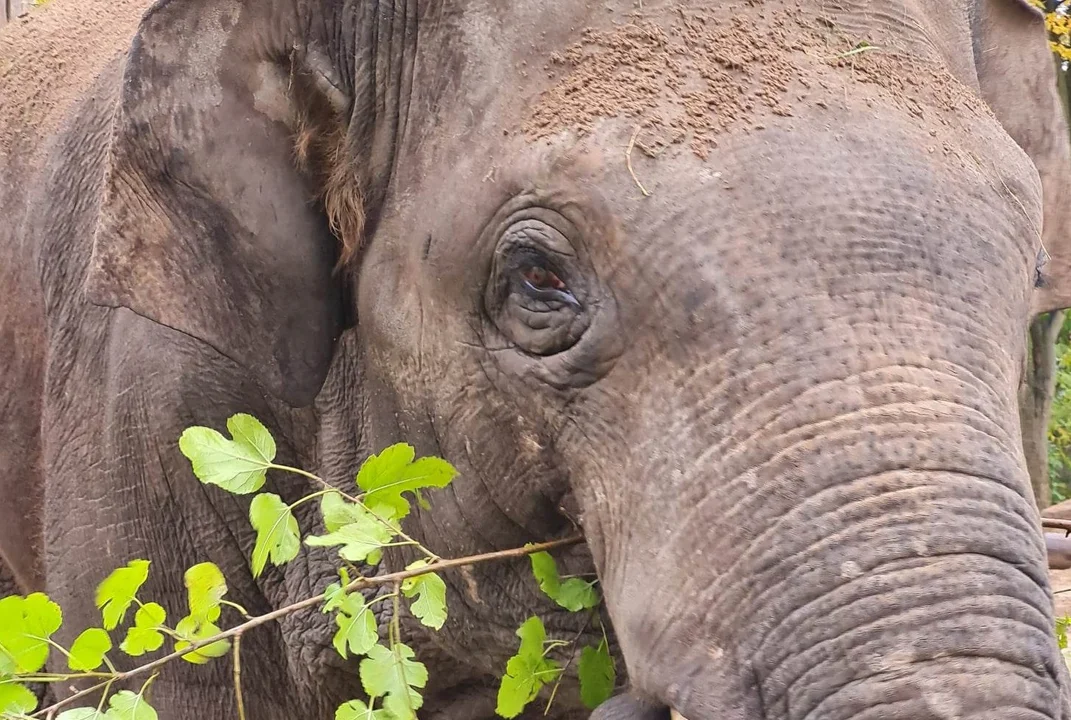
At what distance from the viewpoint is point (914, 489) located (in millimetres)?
1696

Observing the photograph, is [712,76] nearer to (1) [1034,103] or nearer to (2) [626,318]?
(2) [626,318]

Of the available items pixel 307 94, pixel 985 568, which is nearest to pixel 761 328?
pixel 985 568

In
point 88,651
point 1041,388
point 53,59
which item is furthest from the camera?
point 1041,388

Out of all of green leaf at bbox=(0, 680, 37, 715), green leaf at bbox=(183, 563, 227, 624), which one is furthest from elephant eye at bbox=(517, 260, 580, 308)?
green leaf at bbox=(0, 680, 37, 715)

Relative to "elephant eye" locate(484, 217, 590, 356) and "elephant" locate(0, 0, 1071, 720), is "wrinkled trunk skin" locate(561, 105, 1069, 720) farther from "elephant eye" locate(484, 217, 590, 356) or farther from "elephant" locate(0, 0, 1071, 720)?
"elephant eye" locate(484, 217, 590, 356)

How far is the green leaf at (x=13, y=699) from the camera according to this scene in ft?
6.56

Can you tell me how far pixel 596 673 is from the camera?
236 centimetres

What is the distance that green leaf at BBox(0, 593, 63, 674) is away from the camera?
2.00 metres

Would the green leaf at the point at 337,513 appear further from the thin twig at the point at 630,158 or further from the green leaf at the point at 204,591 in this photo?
the thin twig at the point at 630,158

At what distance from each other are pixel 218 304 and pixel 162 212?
197mm

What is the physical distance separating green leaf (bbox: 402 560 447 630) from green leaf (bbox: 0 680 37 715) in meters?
0.57

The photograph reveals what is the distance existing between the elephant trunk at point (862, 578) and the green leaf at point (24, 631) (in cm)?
88

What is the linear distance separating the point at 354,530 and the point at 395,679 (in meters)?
0.24

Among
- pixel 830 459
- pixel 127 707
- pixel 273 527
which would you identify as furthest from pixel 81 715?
pixel 830 459
